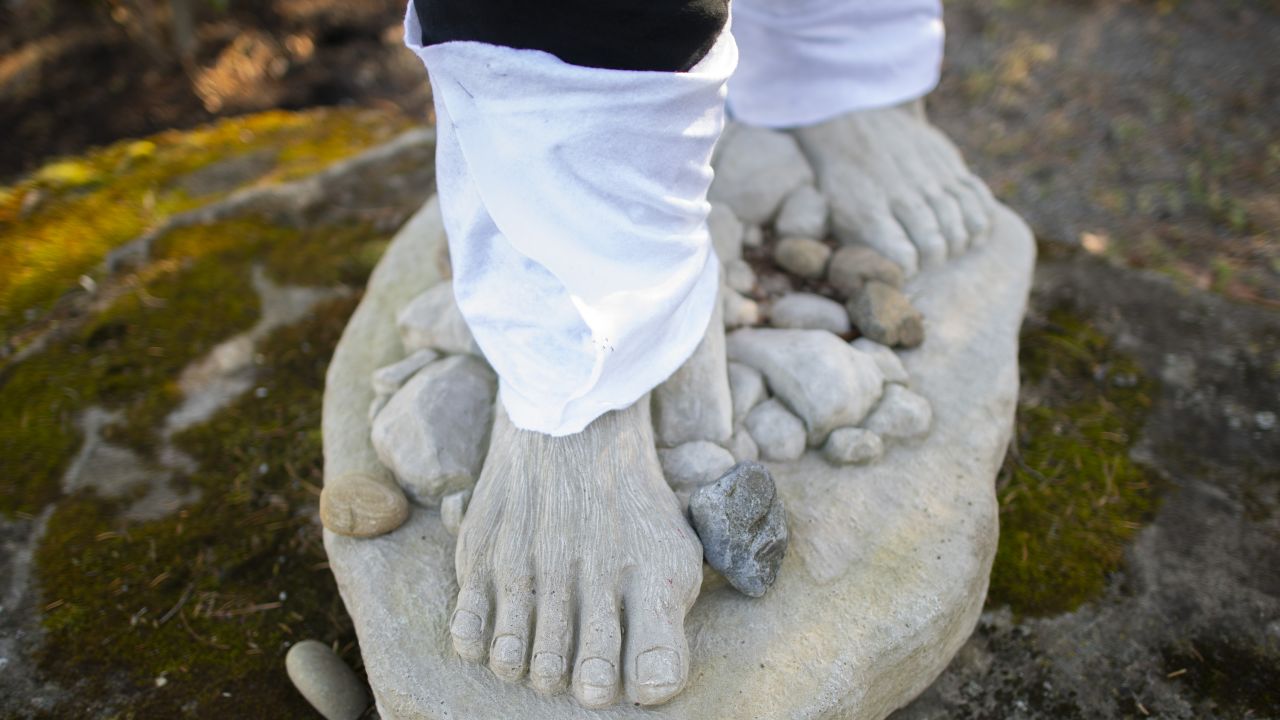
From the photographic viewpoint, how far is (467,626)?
4.47ft

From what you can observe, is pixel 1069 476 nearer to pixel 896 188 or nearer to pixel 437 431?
pixel 896 188

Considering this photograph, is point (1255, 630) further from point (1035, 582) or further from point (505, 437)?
point (505, 437)

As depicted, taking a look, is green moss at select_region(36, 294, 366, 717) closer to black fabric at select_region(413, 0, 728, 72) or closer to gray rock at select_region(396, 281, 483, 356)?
gray rock at select_region(396, 281, 483, 356)

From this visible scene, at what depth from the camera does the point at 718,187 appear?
6.95 feet

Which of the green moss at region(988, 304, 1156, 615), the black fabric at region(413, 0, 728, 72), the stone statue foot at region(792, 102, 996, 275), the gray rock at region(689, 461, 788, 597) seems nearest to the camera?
the black fabric at region(413, 0, 728, 72)

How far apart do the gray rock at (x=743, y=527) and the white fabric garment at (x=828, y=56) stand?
3.33 feet

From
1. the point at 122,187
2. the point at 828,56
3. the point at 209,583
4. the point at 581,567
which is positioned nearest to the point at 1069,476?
the point at 828,56

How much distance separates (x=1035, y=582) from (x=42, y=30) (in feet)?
14.3

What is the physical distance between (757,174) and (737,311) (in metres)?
0.41

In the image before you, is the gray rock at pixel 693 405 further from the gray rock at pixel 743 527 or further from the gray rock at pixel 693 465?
the gray rock at pixel 743 527

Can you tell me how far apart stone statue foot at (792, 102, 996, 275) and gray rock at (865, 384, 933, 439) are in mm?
430

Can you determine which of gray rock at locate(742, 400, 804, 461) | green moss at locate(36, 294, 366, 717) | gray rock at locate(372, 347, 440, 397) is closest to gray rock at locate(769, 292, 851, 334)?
gray rock at locate(742, 400, 804, 461)

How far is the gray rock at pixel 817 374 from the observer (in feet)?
5.42

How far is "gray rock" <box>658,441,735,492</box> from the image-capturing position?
5.11 ft
